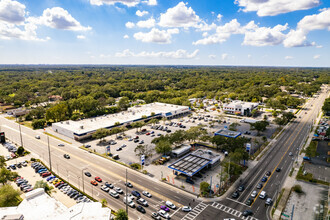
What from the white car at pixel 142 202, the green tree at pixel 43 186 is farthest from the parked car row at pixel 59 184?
the white car at pixel 142 202

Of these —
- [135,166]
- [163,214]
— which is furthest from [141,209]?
[135,166]

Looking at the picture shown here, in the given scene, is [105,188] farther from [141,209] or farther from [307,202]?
[307,202]

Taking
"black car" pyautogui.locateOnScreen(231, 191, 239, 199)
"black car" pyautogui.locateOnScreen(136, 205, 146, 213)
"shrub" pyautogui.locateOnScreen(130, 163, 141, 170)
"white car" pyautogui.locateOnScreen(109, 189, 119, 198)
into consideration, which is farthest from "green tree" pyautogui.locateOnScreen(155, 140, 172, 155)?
"black car" pyautogui.locateOnScreen(231, 191, 239, 199)

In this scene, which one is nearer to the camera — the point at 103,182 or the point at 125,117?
the point at 103,182

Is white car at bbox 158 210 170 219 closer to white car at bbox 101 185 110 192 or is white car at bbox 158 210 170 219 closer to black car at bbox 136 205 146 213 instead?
black car at bbox 136 205 146 213

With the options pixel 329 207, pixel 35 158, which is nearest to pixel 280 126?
pixel 329 207

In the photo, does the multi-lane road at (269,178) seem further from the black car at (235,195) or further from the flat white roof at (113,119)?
the flat white roof at (113,119)

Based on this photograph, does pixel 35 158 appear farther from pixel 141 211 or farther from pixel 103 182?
pixel 141 211
